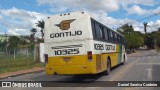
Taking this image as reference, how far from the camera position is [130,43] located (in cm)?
9006

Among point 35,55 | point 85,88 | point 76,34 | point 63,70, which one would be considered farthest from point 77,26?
point 35,55

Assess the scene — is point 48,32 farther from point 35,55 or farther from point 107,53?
point 35,55

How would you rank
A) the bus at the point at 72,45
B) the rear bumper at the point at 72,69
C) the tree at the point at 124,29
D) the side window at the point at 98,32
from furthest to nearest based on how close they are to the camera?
the tree at the point at 124,29 → the side window at the point at 98,32 → the bus at the point at 72,45 → the rear bumper at the point at 72,69

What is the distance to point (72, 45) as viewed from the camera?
570 inches

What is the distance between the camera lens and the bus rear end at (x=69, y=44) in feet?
46.4

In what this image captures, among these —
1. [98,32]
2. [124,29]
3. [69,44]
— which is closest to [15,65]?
[98,32]

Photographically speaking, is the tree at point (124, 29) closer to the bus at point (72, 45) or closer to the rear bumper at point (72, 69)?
the bus at point (72, 45)

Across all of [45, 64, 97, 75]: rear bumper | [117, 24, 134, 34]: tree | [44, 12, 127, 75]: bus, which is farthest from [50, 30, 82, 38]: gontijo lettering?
[117, 24, 134, 34]: tree

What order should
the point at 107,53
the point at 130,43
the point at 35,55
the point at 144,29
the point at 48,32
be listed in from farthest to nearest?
the point at 144,29 → the point at 130,43 → the point at 35,55 → the point at 107,53 → the point at 48,32

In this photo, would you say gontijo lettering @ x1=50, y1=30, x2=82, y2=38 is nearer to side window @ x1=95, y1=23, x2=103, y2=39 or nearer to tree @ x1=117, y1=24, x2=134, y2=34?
side window @ x1=95, y1=23, x2=103, y2=39

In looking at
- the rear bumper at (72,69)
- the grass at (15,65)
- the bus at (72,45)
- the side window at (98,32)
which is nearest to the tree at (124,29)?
the grass at (15,65)

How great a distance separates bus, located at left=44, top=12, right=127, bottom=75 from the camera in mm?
14133

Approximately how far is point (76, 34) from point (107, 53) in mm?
3760

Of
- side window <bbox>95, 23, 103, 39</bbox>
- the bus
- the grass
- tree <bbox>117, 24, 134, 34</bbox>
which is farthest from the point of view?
tree <bbox>117, 24, 134, 34</bbox>
